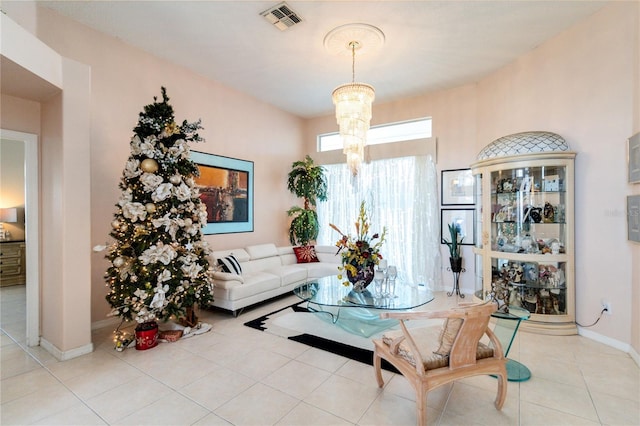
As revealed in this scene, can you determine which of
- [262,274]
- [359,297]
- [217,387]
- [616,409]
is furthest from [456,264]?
[217,387]

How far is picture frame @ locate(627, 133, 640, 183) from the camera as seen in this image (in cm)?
276

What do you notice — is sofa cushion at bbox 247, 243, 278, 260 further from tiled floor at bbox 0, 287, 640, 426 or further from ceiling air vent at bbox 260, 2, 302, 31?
ceiling air vent at bbox 260, 2, 302, 31

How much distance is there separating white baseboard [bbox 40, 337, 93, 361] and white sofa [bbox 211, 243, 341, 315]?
1.39 m

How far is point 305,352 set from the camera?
2.97 meters

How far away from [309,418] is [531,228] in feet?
11.7

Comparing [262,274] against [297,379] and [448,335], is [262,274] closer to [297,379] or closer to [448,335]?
[297,379]

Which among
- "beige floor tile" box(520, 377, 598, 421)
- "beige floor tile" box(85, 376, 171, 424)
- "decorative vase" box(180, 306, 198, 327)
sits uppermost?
"decorative vase" box(180, 306, 198, 327)

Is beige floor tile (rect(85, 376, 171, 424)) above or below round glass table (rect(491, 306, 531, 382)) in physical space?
below

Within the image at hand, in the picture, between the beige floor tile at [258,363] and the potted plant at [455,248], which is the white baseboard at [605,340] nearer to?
the potted plant at [455,248]

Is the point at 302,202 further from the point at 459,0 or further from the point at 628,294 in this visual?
the point at 628,294

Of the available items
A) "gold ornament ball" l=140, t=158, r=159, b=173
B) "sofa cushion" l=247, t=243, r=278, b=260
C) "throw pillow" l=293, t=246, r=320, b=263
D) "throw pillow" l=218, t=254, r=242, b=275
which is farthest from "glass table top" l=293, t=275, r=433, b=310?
"gold ornament ball" l=140, t=158, r=159, b=173

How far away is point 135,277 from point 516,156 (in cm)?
473

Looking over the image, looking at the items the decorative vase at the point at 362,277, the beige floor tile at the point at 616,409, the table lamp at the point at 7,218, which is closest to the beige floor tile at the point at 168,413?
the decorative vase at the point at 362,277

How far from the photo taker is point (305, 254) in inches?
228
